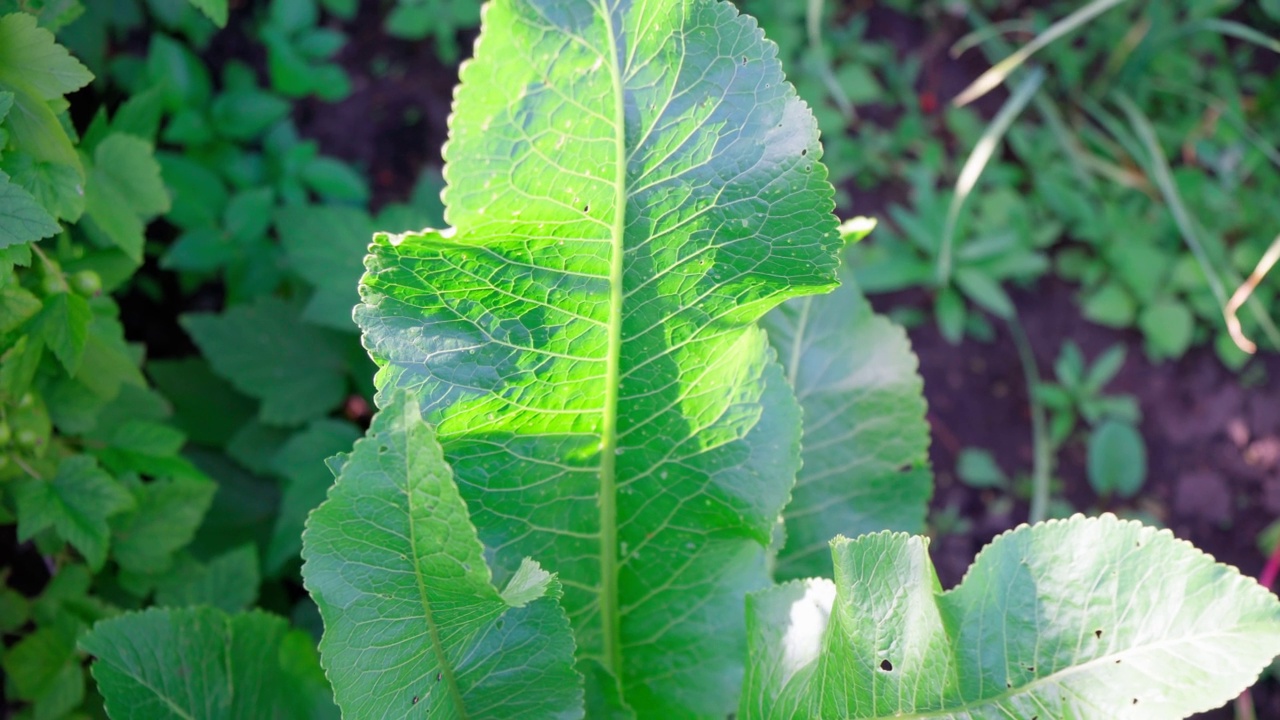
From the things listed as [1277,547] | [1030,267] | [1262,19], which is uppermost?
[1262,19]

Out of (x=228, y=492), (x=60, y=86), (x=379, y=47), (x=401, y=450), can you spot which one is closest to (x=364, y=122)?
(x=379, y=47)

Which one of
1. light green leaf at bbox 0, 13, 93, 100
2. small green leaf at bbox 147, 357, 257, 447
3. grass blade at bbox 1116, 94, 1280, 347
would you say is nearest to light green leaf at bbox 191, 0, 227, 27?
light green leaf at bbox 0, 13, 93, 100

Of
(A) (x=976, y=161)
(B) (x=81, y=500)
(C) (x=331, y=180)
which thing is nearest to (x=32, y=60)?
(B) (x=81, y=500)

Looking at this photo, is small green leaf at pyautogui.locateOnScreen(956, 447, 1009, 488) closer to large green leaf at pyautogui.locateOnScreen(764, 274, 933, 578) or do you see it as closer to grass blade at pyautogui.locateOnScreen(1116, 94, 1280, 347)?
grass blade at pyautogui.locateOnScreen(1116, 94, 1280, 347)

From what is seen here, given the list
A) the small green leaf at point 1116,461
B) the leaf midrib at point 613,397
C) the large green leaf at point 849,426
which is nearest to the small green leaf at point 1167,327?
the small green leaf at point 1116,461

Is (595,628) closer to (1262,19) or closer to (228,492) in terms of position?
(228,492)

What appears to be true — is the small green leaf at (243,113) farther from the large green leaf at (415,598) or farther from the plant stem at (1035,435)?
the plant stem at (1035,435)
